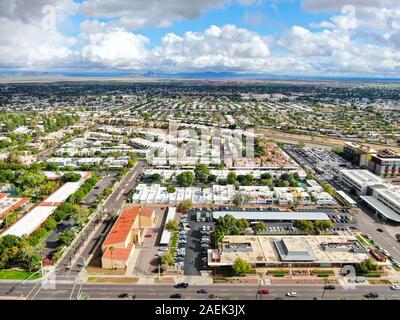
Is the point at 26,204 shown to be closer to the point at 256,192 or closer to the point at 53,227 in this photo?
the point at 53,227

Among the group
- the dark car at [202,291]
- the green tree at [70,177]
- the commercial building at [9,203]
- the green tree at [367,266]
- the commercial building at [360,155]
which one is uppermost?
the commercial building at [360,155]

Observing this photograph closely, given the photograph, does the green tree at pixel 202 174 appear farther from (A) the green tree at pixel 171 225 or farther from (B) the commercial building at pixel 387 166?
(B) the commercial building at pixel 387 166

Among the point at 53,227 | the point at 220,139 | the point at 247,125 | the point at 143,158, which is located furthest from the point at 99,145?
the point at 247,125

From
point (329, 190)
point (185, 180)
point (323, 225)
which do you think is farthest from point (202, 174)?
point (323, 225)

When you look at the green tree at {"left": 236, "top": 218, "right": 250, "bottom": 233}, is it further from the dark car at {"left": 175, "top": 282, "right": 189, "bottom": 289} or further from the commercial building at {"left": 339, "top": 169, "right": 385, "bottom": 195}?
the commercial building at {"left": 339, "top": 169, "right": 385, "bottom": 195}

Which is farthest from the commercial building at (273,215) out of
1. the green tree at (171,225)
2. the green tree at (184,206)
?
the green tree at (171,225)

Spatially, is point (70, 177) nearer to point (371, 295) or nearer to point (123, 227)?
point (123, 227)
